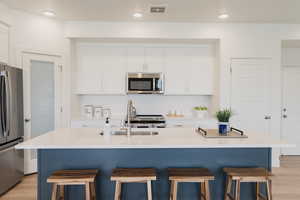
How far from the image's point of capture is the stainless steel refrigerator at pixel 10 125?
292 cm

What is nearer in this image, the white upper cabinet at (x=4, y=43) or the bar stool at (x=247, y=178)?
the bar stool at (x=247, y=178)

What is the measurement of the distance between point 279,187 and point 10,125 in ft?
12.8

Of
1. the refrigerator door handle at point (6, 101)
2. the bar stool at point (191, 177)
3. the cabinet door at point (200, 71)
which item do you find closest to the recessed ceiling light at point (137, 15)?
the cabinet door at point (200, 71)

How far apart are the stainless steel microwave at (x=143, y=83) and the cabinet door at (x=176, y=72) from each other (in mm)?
274

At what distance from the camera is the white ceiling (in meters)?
3.24

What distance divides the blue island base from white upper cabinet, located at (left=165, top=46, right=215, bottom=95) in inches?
93.0

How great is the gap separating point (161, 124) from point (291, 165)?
2.61m

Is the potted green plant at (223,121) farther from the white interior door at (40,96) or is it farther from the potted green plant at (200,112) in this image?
the white interior door at (40,96)

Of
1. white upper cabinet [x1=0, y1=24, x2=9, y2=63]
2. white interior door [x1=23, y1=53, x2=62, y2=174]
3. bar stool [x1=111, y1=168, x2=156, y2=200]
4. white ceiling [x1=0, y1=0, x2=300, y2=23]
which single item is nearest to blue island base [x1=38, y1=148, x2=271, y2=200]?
bar stool [x1=111, y1=168, x2=156, y2=200]

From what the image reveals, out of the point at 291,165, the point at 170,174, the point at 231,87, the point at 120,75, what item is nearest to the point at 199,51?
the point at 231,87

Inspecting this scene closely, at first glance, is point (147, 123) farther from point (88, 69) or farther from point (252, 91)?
point (252, 91)

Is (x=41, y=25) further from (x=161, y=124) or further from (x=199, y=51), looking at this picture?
(x=199, y=51)

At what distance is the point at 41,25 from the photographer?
380cm

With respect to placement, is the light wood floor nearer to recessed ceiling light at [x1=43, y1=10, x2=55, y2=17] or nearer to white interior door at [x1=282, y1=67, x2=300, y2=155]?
white interior door at [x1=282, y1=67, x2=300, y2=155]
